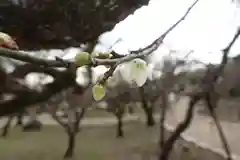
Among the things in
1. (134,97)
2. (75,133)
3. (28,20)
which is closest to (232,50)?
(134,97)

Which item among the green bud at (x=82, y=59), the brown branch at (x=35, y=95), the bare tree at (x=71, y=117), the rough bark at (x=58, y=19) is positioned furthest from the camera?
the bare tree at (x=71, y=117)

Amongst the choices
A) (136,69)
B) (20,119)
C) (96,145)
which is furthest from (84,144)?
(136,69)

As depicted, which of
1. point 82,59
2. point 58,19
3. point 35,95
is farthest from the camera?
point 35,95

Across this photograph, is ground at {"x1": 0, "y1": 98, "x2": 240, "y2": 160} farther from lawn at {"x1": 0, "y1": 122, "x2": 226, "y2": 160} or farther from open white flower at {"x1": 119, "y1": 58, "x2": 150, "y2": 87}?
open white flower at {"x1": 119, "y1": 58, "x2": 150, "y2": 87}

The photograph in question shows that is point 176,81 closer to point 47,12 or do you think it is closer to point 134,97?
point 134,97

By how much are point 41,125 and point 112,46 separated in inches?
8.5

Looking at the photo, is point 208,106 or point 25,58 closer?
point 25,58

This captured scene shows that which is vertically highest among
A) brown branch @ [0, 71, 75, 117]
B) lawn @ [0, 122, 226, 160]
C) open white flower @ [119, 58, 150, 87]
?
brown branch @ [0, 71, 75, 117]

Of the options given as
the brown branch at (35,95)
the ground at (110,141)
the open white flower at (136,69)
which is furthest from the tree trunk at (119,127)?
the open white flower at (136,69)

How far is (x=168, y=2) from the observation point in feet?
2.27

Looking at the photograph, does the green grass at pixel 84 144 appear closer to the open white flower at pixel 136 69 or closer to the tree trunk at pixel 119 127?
the tree trunk at pixel 119 127

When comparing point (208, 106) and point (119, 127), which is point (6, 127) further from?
point (208, 106)

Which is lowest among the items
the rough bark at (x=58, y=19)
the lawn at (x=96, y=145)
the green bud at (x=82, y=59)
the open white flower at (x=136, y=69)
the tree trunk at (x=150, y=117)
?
the lawn at (x=96, y=145)

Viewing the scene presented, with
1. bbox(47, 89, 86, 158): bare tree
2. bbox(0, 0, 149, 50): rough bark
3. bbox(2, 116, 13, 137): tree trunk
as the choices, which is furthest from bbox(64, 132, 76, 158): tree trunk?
bbox(0, 0, 149, 50): rough bark
